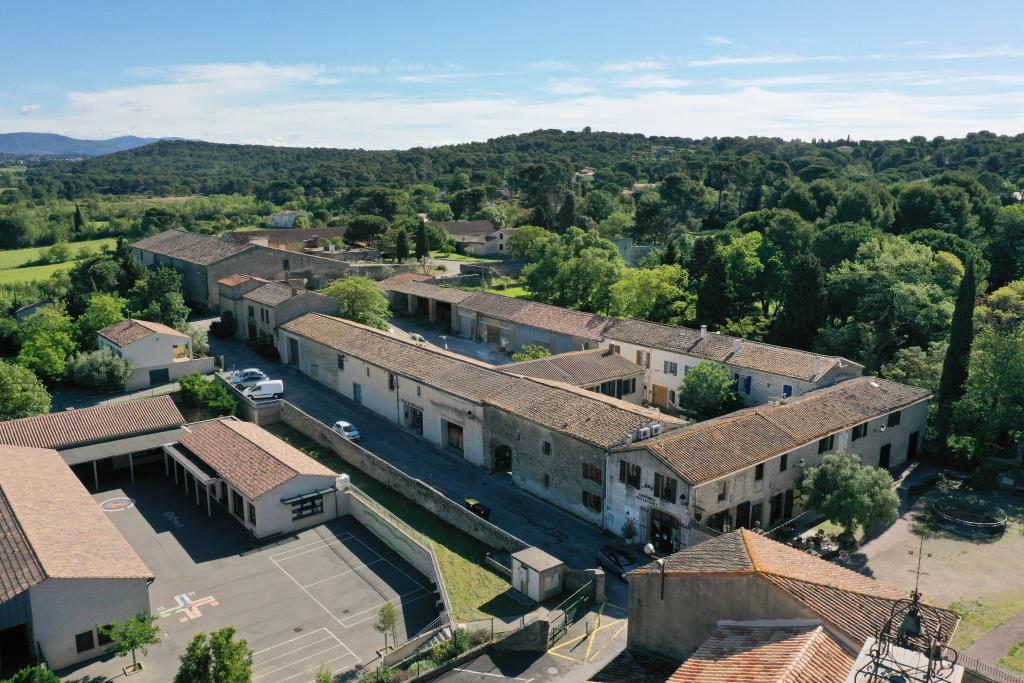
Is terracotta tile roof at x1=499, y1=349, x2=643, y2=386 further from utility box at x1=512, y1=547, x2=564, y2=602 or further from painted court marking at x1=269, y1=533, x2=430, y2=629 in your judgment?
utility box at x1=512, y1=547, x2=564, y2=602

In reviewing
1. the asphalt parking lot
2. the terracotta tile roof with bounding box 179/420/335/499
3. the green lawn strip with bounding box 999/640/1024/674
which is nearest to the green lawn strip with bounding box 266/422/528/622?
the asphalt parking lot

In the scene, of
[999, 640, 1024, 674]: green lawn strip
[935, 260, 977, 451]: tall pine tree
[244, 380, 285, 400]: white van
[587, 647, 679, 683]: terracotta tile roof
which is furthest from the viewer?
[244, 380, 285, 400]: white van

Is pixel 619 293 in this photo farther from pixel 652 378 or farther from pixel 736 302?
pixel 652 378

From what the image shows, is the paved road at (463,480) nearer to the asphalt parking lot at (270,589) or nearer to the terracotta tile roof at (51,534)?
the asphalt parking lot at (270,589)

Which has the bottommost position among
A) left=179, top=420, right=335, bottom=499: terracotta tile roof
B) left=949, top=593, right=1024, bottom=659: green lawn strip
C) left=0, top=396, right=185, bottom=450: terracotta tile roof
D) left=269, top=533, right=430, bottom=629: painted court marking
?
left=269, top=533, right=430, bottom=629: painted court marking

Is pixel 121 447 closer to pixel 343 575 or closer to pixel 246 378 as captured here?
pixel 246 378

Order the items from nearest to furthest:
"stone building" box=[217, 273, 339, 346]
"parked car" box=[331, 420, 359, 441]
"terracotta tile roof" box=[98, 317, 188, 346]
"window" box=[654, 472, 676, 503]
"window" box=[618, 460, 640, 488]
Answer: "window" box=[654, 472, 676, 503] → "window" box=[618, 460, 640, 488] → "parked car" box=[331, 420, 359, 441] → "terracotta tile roof" box=[98, 317, 188, 346] → "stone building" box=[217, 273, 339, 346]

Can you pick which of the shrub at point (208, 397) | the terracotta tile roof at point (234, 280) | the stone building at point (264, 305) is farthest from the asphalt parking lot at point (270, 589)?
the terracotta tile roof at point (234, 280)
